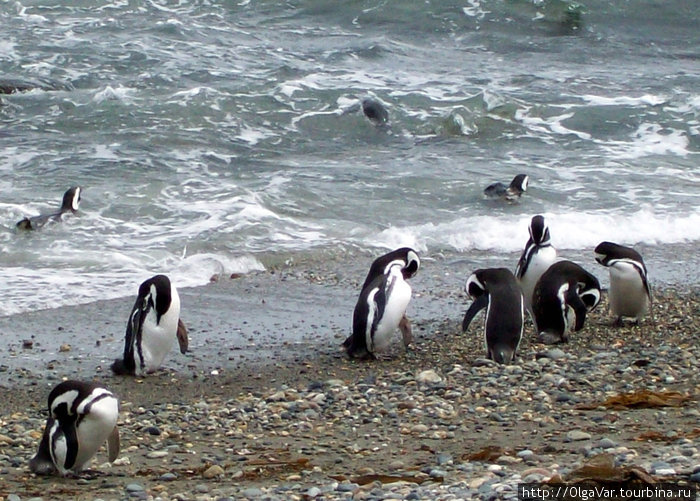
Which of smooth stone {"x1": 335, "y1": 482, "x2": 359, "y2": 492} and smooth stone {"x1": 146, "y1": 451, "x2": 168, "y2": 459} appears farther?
smooth stone {"x1": 146, "y1": 451, "x2": 168, "y2": 459}

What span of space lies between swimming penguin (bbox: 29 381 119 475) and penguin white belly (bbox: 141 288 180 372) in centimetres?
153

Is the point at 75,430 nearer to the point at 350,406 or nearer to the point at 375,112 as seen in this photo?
the point at 350,406

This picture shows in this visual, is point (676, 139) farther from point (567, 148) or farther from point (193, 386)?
point (193, 386)

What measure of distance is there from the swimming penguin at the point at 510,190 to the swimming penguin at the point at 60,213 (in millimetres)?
3870

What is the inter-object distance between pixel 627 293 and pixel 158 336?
117 inches

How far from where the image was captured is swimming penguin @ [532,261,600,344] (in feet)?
24.2

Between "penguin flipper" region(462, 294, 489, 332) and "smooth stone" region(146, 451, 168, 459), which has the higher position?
"penguin flipper" region(462, 294, 489, 332)

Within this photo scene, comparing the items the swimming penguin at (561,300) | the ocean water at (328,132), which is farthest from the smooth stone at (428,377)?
the ocean water at (328,132)

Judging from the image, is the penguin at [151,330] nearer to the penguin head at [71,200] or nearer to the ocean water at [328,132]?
the ocean water at [328,132]

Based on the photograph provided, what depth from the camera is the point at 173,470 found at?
507 centimetres

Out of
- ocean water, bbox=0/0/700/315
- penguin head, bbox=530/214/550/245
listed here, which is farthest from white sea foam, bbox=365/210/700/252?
penguin head, bbox=530/214/550/245

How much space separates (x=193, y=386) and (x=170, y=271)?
276 cm

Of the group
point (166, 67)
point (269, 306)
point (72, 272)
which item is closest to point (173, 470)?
point (269, 306)

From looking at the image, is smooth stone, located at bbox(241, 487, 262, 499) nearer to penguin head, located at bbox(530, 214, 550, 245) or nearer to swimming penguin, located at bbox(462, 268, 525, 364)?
swimming penguin, located at bbox(462, 268, 525, 364)
